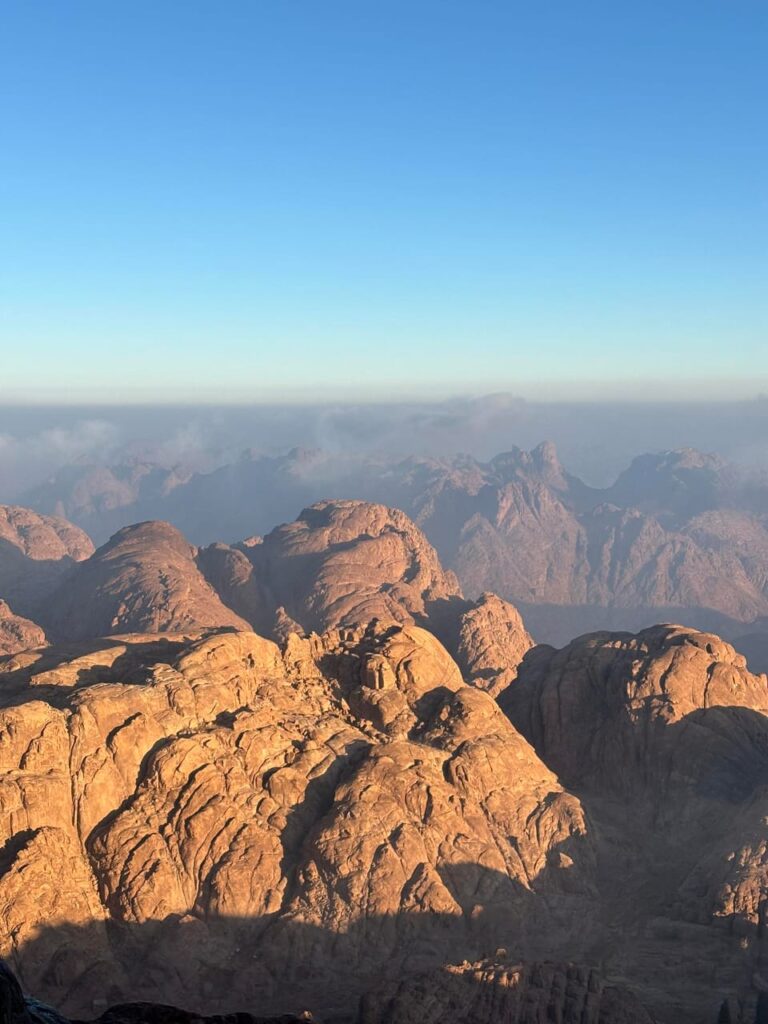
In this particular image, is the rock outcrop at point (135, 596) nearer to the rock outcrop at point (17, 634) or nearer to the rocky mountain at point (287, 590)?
the rocky mountain at point (287, 590)

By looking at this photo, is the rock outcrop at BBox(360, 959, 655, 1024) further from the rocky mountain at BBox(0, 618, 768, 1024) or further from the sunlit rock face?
the sunlit rock face

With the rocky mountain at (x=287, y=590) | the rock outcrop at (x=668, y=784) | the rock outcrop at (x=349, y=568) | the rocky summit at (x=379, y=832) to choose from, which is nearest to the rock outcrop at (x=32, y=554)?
the rocky mountain at (x=287, y=590)

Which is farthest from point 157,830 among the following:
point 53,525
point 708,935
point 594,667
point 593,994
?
point 53,525

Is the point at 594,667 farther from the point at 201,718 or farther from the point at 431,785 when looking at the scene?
the point at 201,718

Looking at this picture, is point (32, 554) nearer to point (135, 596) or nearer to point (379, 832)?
point (135, 596)

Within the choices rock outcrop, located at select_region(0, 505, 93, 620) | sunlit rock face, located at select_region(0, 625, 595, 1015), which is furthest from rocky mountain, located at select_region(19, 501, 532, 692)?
sunlit rock face, located at select_region(0, 625, 595, 1015)
